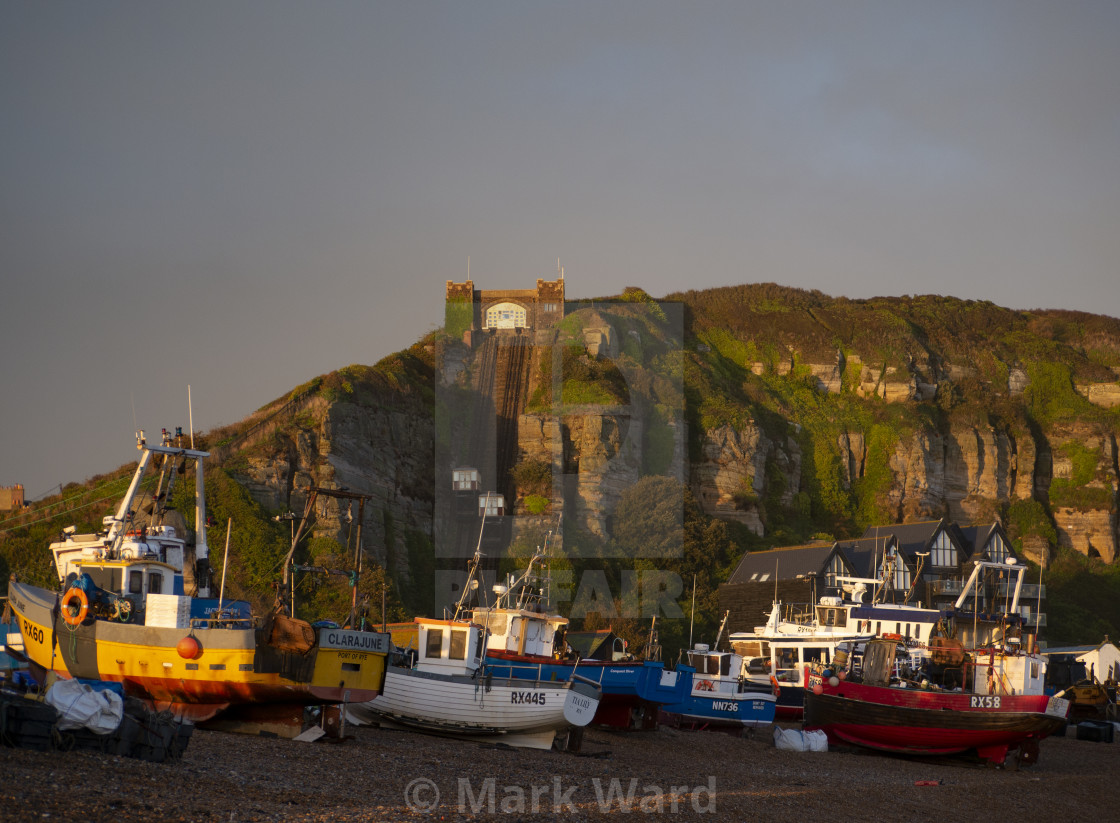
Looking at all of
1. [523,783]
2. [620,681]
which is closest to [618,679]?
[620,681]

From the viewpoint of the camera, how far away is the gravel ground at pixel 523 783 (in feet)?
35.9

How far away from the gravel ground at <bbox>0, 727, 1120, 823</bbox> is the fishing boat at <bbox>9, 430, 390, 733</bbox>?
770mm

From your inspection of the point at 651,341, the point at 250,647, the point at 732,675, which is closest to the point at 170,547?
the point at 250,647

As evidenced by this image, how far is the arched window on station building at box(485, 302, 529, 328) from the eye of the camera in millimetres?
74125

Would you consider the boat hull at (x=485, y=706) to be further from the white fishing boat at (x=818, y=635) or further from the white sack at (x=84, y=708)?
the white fishing boat at (x=818, y=635)

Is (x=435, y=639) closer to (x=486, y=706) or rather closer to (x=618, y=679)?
(x=486, y=706)

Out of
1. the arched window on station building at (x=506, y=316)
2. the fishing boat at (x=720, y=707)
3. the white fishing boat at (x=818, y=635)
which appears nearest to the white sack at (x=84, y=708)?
the fishing boat at (x=720, y=707)

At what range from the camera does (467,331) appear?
6938cm

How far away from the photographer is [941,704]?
86.9ft

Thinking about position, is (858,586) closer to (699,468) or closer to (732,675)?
(732,675)

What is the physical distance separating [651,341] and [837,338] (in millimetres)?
21988

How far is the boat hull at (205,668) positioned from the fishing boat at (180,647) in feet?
0.05

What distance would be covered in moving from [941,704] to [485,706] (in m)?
12.3

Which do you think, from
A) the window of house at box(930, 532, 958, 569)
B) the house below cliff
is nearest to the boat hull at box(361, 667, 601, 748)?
the house below cliff
